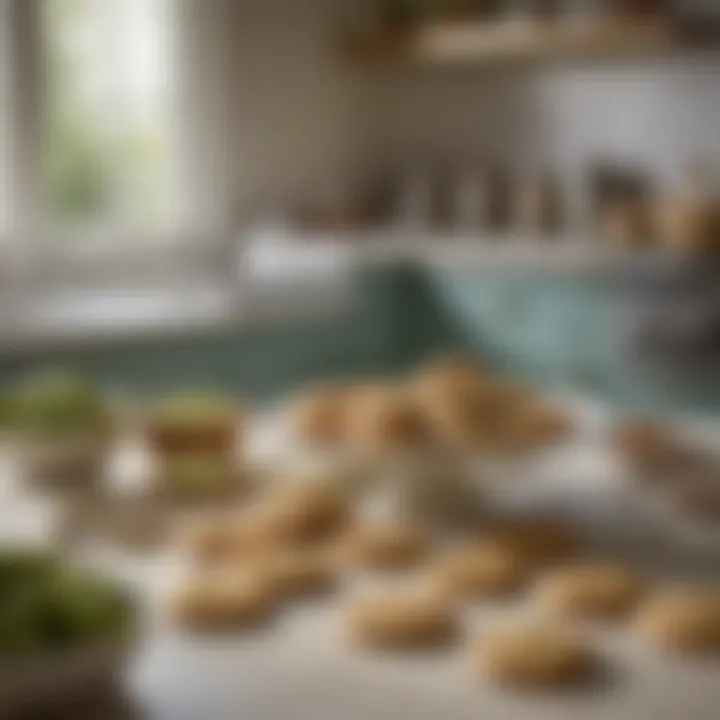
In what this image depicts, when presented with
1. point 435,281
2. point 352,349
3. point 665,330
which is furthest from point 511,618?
point 435,281

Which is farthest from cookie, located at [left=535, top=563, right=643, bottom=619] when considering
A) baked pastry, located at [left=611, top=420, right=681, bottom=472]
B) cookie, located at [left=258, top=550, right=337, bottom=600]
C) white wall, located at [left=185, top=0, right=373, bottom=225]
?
white wall, located at [left=185, top=0, right=373, bottom=225]

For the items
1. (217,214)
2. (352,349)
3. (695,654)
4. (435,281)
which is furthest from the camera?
(217,214)

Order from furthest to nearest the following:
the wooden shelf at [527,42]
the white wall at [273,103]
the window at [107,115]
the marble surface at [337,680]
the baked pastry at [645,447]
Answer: the white wall at [273,103], the window at [107,115], the wooden shelf at [527,42], the baked pastry at [645,447], the marble surface at [337,680]

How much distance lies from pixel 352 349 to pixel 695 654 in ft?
1.95

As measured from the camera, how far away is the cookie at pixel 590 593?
28.7 inches

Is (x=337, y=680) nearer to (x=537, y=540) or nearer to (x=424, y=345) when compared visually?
(x=537, y=540)

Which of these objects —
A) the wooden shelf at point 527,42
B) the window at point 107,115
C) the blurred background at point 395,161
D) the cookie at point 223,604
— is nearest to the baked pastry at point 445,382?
the cookie at point 223,604

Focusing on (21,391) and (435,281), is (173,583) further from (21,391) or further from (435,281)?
(435,281)

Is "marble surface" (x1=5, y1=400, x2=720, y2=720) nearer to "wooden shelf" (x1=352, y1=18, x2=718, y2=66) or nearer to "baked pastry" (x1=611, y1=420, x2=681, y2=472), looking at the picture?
"baked pastry" (x1=611, y1=420, x2=681, y2=472)

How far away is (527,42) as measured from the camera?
2.94 m

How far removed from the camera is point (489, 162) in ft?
10.5

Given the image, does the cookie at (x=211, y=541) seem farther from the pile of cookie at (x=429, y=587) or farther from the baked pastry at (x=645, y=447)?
the baked pastry at (x=645, y=447)

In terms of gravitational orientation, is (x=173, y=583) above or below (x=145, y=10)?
below

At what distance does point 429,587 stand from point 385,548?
0.06 meters
